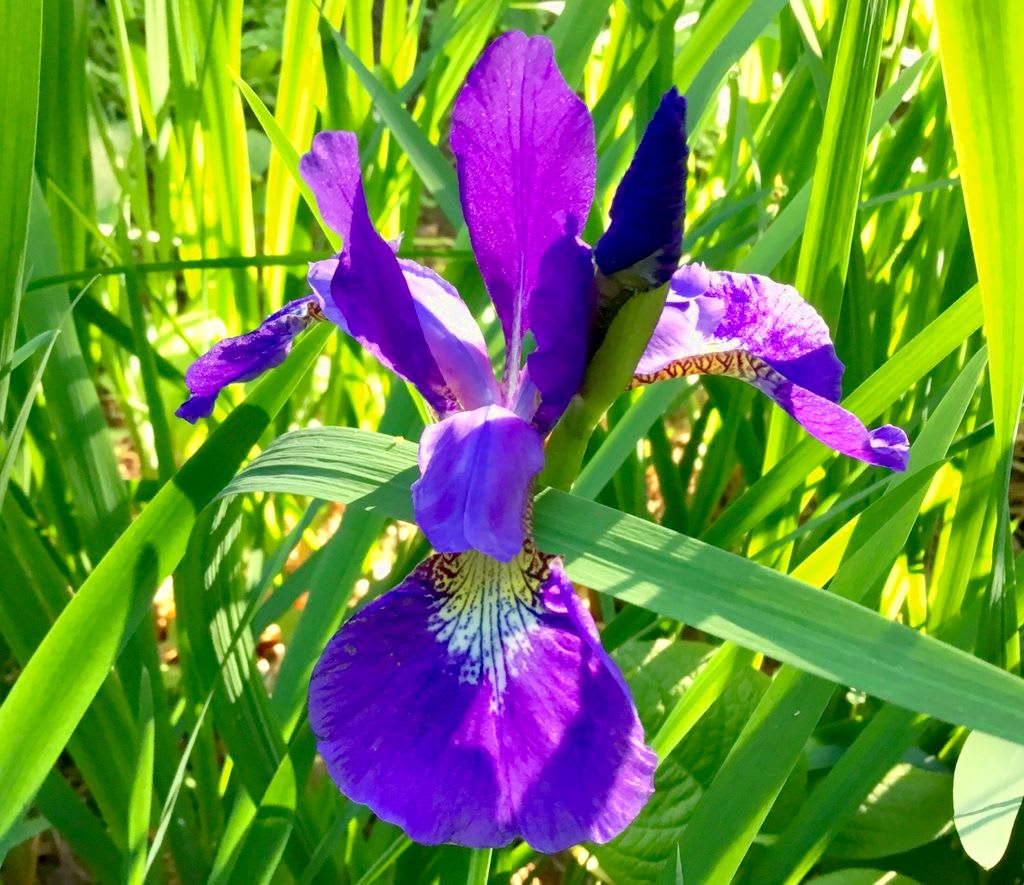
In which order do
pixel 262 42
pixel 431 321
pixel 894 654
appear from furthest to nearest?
1. pixel 262 42
2. pixel 431 321
3. pixel 894 654

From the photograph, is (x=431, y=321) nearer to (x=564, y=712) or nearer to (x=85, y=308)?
(x=564, y=712)

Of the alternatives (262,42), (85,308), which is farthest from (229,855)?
(262,42)

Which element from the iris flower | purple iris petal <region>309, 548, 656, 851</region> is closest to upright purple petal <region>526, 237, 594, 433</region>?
the iris flower

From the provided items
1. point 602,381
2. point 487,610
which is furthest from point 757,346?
point 487,610

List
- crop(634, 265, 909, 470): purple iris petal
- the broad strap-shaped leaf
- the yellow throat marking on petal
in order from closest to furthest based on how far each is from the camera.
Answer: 1. the broad strap-shaped leaf
2. the yellow throat marking on petal
3. crop(634, 265, 909, 470): purple iris petal

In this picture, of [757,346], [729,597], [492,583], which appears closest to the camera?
[729,597]

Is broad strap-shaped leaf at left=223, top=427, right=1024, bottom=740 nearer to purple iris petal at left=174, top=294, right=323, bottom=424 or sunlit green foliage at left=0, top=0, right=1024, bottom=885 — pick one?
sunlit green foliage at left=0, top=0, right=1024, bottom=885

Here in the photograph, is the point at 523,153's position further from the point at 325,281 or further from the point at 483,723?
the point at 483,723

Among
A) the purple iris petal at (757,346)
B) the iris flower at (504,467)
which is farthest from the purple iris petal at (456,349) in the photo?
the purple iris petal at (757,346)
